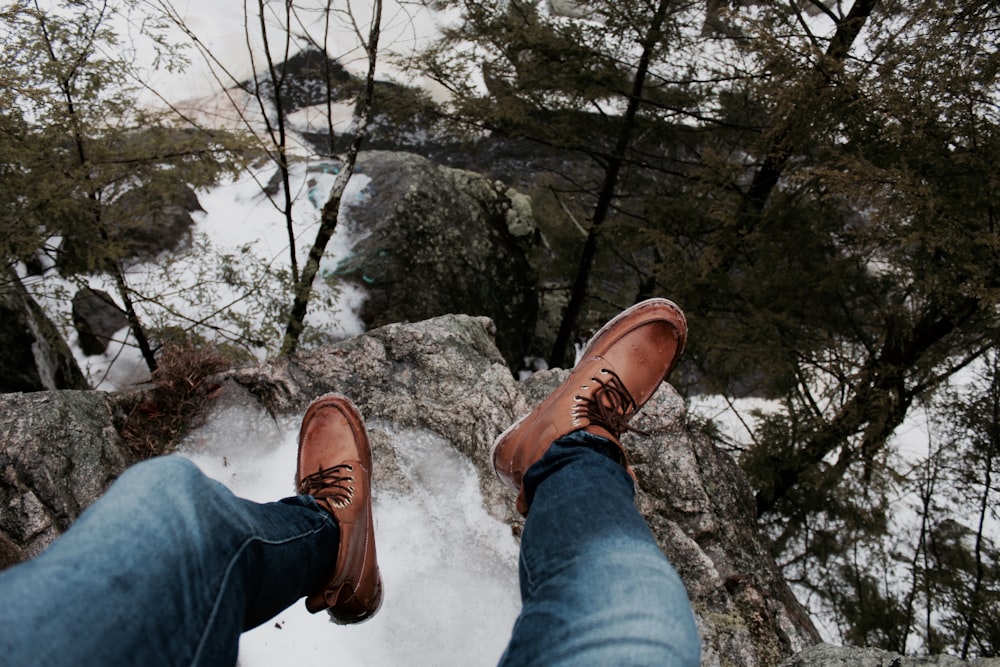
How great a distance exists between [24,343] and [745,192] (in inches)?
250

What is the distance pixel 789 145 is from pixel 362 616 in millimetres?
4278

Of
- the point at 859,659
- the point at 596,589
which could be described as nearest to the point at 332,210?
the point at 596,589

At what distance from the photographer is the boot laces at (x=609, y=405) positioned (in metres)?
2.21

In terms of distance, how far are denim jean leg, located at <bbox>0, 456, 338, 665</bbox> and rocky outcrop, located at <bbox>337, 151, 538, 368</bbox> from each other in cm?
548

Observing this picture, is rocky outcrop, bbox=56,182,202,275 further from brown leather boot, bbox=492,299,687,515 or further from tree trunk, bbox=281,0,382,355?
brown leather boot, bbox=492,299,687,515

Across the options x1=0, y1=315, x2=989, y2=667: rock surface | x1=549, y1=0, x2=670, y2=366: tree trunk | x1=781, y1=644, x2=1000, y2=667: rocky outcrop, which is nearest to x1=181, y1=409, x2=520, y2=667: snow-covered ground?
x1=0, y1=315, x2=989, y2=667: rock surface

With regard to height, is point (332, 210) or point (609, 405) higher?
point (332, 210)

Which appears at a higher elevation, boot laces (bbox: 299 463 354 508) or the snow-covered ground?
boot laces (bbox: 299 463 354 508)

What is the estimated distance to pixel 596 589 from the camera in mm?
1297

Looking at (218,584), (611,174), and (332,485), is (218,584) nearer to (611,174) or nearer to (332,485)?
(332,485)

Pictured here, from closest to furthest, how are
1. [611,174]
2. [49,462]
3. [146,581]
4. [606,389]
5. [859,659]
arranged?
1. [146,581]
2. [859,659]
3. [49,462]
4. [606,389]
5. [611,174]

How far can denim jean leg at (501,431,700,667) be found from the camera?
1.18 m

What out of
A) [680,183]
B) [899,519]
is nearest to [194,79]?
[680,183]

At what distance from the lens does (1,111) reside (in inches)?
137
